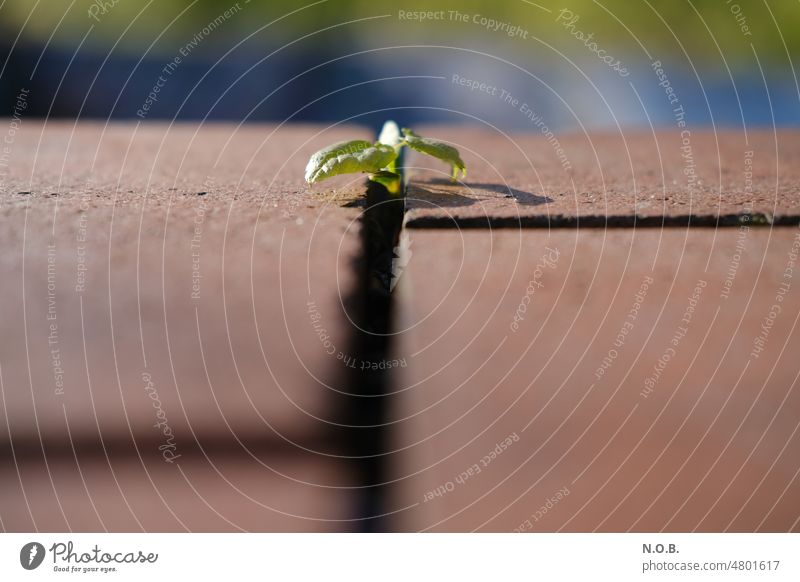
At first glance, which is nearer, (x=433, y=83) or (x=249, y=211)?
(x=249, y=211)

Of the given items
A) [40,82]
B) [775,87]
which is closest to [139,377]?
[775,87]

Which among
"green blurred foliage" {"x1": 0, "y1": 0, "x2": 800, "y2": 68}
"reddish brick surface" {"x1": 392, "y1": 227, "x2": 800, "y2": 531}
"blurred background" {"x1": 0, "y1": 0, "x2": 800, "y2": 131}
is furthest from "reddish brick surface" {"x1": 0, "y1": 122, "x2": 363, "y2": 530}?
"green blurred foliage" {"x1": 0, "y1": 0, "x2": 800, "y2": 68}

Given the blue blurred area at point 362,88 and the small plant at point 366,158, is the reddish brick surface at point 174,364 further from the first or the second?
the blue blurred area at point 362,88

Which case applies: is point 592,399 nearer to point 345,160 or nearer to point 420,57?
point 345,160

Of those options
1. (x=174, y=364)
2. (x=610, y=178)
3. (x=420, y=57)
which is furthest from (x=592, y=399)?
(x=420, y=57)

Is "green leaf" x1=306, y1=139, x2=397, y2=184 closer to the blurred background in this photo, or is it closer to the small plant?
the small plant

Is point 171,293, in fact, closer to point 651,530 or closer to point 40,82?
point 651,530
